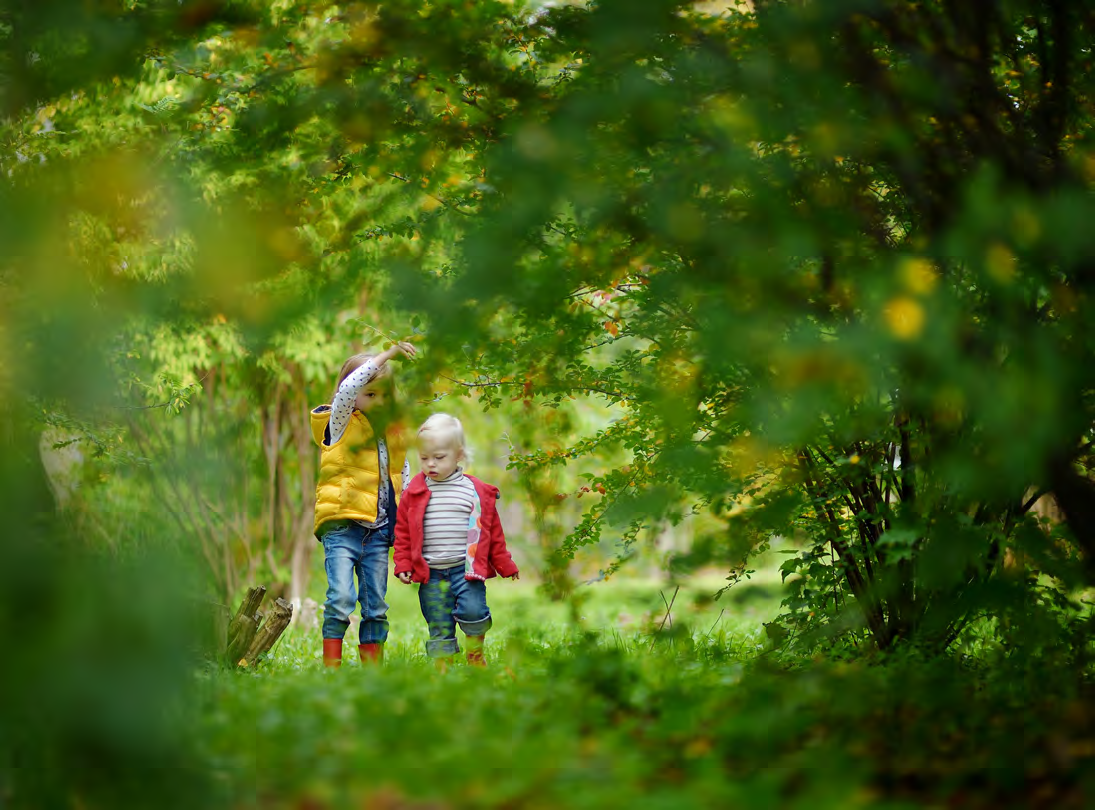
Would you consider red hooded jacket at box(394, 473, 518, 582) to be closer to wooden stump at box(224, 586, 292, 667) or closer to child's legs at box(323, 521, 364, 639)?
child's legs at box(323, 521, 364, 639)

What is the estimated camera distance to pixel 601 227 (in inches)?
121

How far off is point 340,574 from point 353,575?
8 centimetres

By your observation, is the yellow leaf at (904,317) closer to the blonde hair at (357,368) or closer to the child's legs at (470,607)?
the blonde hair at (357,368)

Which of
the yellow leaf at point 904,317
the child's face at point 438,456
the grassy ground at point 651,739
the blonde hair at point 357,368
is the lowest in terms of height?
the grassy ground at point 651,739

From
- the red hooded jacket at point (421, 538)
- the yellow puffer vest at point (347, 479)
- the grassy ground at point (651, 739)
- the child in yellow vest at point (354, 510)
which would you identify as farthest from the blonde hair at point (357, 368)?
the grassy ground at point (651, 739)

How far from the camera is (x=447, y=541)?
17.6 feet

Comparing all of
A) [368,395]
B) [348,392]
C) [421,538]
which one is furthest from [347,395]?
[421,538]

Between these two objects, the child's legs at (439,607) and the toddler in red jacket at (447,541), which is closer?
the child's legs at (439,607)

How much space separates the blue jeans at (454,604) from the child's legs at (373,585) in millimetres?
230

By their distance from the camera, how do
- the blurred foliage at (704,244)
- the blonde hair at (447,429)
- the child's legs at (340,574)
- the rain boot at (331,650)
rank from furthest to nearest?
the blonde hair at (447,429) < the child's legs at (340,574) < the rain boot at (331,650) < the blurred foliage at (704,244)

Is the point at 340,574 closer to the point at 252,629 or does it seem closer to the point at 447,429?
the point at 252,629

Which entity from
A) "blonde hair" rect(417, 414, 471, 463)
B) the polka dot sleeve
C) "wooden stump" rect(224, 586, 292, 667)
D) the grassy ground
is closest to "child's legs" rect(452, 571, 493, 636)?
"blonde hair" rect(417, 414, 471, 463)

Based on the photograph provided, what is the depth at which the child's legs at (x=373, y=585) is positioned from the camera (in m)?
5.21

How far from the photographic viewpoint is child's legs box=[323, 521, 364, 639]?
5129 mm
